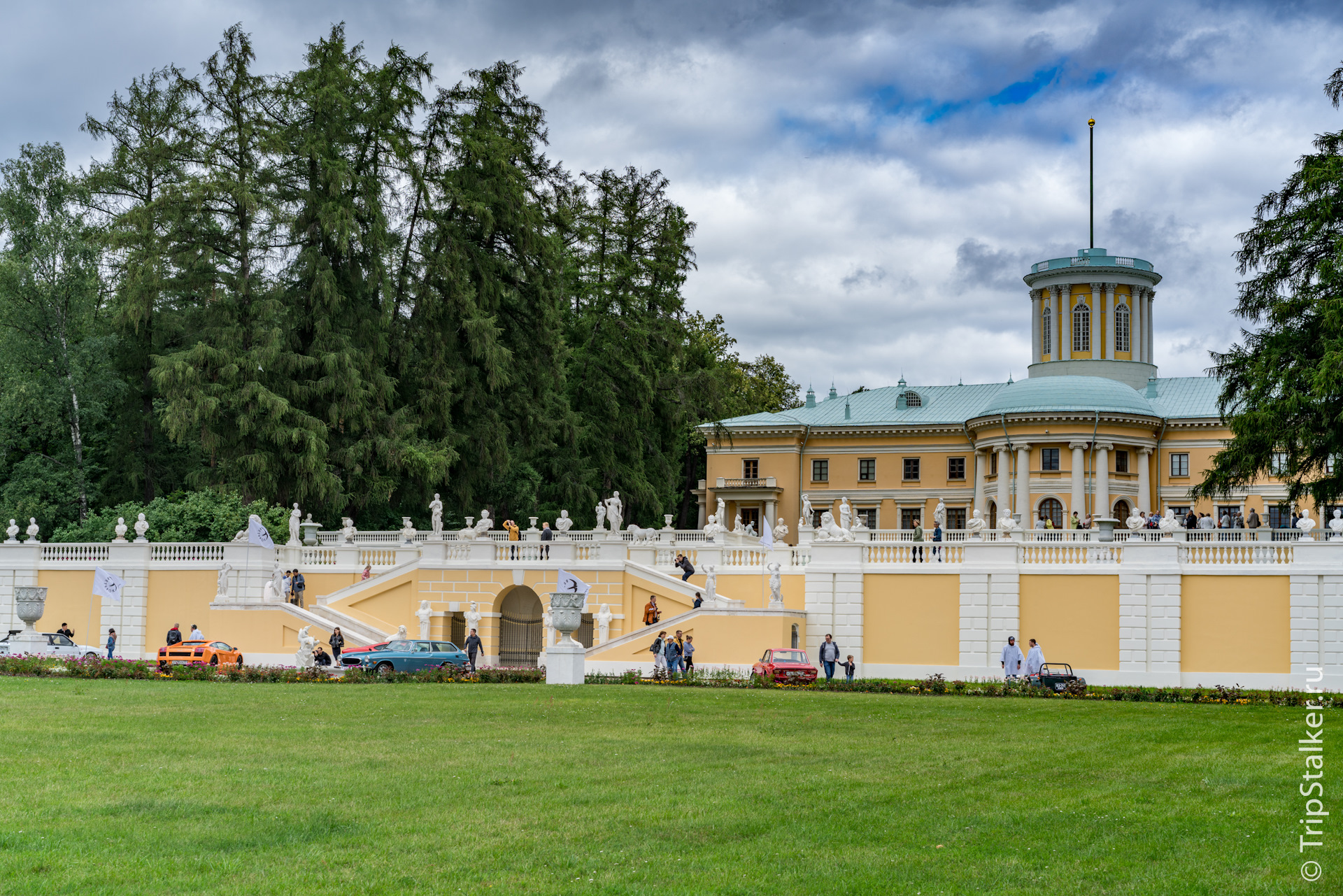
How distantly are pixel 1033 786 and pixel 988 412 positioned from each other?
55677mm

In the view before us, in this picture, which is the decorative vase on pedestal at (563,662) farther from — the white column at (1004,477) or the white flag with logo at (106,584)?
the white column at (1004,477)

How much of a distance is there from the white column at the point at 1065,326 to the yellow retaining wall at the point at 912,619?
44303mm

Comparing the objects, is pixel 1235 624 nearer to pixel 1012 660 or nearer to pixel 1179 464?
pixel 1012 660

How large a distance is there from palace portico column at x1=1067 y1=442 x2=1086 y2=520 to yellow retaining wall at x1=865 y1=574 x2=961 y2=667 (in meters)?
31.1

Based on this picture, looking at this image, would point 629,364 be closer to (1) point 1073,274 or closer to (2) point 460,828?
(1) point 1073,274

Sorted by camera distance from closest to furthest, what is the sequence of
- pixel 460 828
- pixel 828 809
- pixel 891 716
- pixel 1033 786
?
pixel 460 828 < pixel 828 809 < pixel 1033 786 < pixel 891 716

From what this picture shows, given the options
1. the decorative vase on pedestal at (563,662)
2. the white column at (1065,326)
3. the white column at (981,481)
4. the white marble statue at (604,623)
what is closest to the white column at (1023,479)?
the white column at (981,481)

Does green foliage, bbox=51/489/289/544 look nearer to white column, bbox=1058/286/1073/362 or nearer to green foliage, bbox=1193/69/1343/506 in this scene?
green foliage, bbox=1193/69/1343/506

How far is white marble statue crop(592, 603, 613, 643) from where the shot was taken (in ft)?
132

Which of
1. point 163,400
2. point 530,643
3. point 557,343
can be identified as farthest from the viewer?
point 557,343

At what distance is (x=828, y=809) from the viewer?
13.5m

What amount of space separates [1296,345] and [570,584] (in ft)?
65.0

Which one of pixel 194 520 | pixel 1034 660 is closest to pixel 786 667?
pixel 1034 660

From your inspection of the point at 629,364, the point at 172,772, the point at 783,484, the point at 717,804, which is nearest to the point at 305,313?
the point at 629,364
